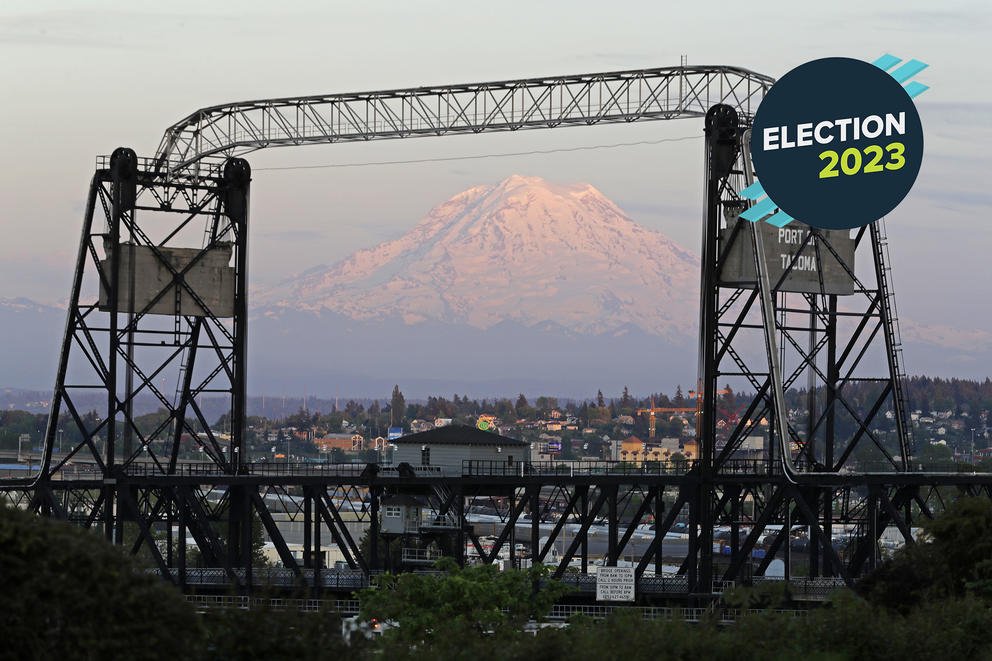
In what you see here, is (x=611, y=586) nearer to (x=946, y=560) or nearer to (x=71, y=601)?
(x=946, y=560)

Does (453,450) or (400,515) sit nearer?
(400,515)

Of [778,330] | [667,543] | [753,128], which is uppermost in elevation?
[753,128]

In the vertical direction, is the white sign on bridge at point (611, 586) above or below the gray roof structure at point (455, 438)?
below

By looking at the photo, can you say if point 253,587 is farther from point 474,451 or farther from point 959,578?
point 959,578

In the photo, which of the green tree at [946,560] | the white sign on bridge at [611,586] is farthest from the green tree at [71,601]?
the white sign on bridge at [611,586]

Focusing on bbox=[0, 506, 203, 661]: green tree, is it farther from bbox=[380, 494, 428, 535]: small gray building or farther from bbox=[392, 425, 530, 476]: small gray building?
bbox=[392, 425, 530, 476]: small gray building

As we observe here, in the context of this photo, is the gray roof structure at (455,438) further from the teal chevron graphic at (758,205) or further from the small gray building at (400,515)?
the teal chevron graphic at (758,205)

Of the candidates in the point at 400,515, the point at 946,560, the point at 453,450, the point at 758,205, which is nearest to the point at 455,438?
the point at 453,450

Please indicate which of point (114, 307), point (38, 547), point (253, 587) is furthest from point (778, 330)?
point (38, 547)
